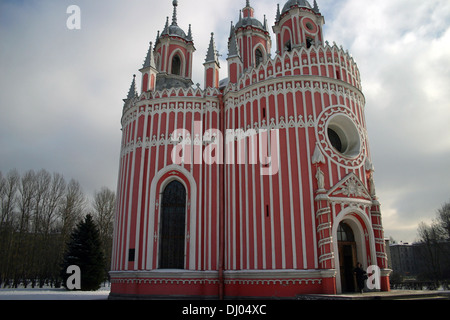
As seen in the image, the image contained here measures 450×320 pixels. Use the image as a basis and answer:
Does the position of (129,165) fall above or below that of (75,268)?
above

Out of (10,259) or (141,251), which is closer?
(141,251)

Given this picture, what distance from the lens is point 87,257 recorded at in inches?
1240

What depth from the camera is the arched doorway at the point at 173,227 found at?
60.9ft

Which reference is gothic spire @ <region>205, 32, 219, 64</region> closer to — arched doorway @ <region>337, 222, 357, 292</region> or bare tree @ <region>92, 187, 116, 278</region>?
arched doorway @ <region>337, 222, 357, 292</region>

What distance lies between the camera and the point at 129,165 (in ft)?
68.2

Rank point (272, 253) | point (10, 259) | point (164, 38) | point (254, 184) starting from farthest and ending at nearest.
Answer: point (10, 259)
point (164, 38)
point (254, 184)
point (272, 253)

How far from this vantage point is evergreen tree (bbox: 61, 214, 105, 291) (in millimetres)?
31031
